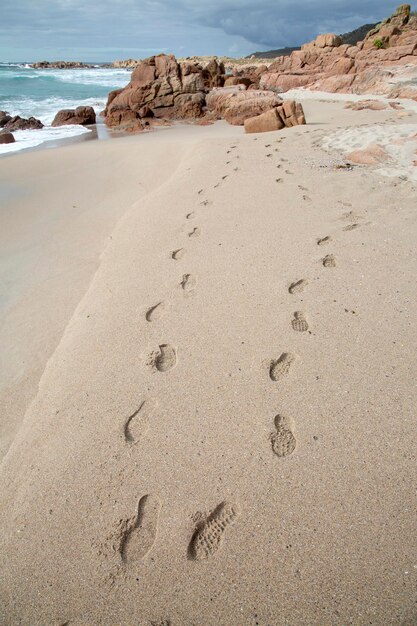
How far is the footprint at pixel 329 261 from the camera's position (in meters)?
2.60


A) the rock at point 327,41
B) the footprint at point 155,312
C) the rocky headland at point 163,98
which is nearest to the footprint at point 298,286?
the footprint at point 155,312

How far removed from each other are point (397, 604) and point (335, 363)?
3.15 feet

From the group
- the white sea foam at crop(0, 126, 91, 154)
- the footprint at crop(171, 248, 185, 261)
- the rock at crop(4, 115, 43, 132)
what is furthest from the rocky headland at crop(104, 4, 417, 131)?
the footprint at crop(171, 248, 185, 261)

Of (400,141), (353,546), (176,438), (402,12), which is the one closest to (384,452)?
(353,546)

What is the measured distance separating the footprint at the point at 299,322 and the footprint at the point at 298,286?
241mm

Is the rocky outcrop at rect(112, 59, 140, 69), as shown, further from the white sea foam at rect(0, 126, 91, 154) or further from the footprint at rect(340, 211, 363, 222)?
the footprint at rect(340, 211, 363, 222)

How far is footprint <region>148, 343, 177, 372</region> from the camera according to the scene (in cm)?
199

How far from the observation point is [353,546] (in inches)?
47.3

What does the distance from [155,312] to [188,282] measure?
381mm

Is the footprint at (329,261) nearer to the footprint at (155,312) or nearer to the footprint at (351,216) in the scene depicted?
the footprint at (351,216)

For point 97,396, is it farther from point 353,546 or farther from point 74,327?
point 353,546

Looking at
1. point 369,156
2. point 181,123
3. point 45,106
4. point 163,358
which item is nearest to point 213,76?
point 181,123

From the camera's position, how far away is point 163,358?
2.05m

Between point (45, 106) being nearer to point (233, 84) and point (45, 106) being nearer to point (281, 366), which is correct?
point (233, 84)
